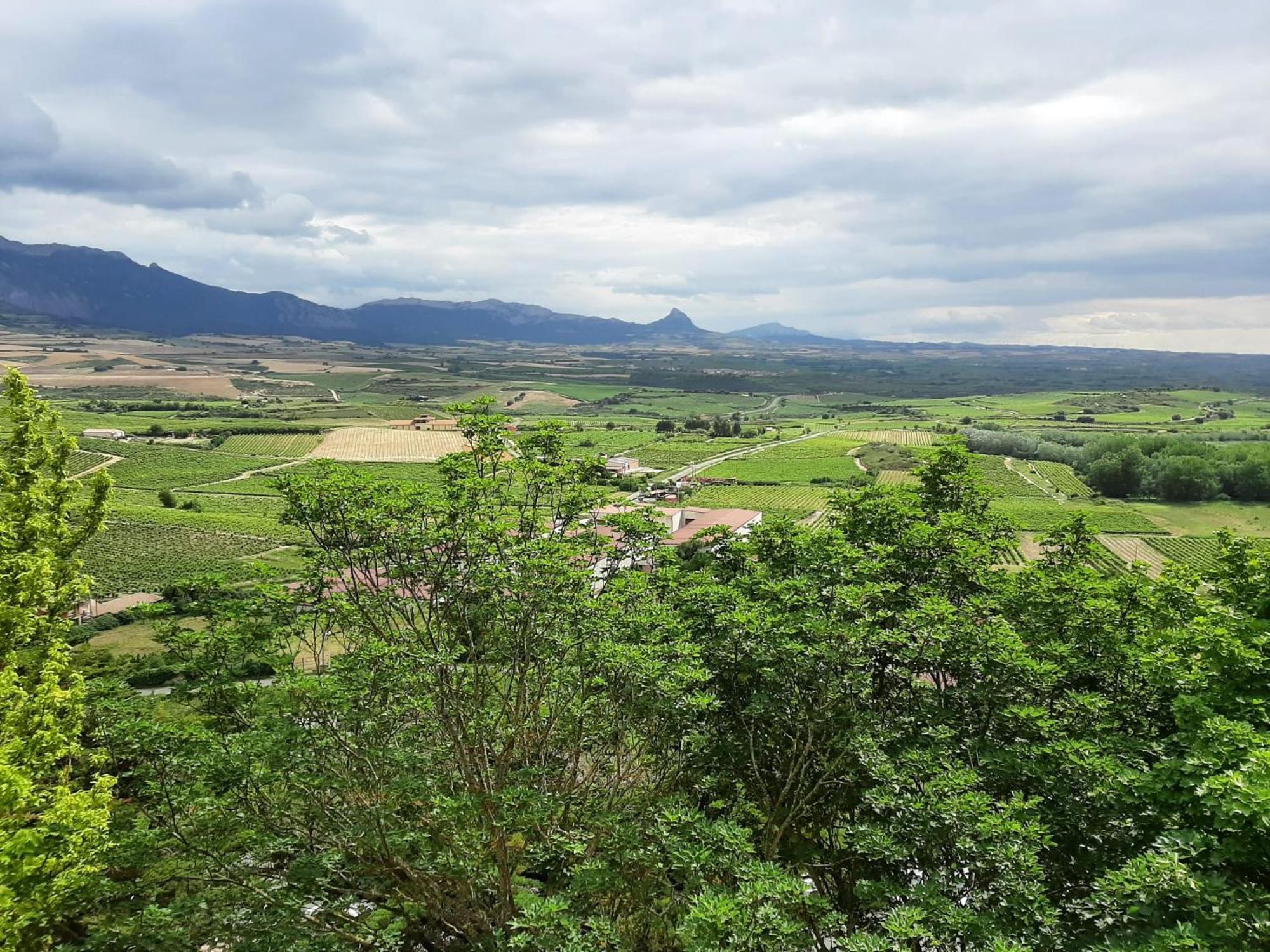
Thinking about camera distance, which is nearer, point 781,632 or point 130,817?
point 781,632

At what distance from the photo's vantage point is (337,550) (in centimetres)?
1359

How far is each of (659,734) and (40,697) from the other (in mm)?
11404

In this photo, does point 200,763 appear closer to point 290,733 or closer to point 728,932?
point 290,733

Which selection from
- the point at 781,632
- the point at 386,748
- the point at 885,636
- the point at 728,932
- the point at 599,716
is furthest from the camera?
the point at 599,716

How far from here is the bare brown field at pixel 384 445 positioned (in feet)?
362

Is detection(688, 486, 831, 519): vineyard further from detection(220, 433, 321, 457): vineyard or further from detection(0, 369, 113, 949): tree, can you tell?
detection(0, 369, 113, 949): tree

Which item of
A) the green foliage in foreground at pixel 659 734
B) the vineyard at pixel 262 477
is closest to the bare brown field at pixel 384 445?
the vineyard at pixel 262 477

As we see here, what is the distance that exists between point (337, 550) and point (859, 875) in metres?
11.9

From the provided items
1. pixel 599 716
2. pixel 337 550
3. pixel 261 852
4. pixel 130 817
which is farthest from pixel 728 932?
pixel 130 817

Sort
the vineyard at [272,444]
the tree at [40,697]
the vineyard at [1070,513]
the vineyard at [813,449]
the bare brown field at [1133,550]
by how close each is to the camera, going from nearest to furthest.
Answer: the tree at [40,697] < the bare brown field at [1133,550] < the vineyard at [1070,513] < the vineyard at [272,444] < the vineyard at [813,449]

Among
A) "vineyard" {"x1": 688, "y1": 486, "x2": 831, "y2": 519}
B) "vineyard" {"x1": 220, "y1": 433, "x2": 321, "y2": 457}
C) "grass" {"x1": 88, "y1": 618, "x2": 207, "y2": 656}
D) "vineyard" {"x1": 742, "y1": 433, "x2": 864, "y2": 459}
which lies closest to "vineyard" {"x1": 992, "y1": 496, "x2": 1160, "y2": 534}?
"vineyard" {"x1": 688, "y1": 486, "x2": 831, "y2": 519}

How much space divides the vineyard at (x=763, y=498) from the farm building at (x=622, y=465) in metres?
12.5

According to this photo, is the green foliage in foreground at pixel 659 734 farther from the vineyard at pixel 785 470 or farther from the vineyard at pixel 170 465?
the vineyard at pixel 170 465

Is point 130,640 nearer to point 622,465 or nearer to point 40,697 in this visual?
point 40,697
